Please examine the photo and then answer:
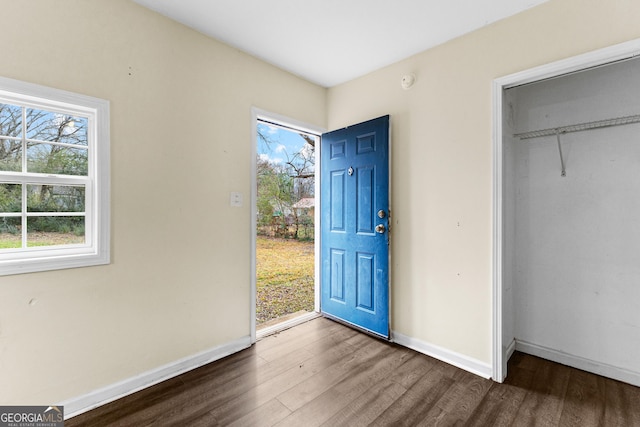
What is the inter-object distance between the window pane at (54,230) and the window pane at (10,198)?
0.09m

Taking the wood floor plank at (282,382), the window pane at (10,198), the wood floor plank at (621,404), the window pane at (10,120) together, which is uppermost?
the window pane at (10,120)

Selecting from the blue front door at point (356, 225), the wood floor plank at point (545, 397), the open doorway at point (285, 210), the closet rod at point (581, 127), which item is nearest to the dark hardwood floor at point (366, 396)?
the wood floor plank at point (545, 397)

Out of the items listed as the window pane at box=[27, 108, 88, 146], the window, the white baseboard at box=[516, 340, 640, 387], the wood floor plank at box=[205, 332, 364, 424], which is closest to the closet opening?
the white baseboard at box=[516, 340, 640, 387]

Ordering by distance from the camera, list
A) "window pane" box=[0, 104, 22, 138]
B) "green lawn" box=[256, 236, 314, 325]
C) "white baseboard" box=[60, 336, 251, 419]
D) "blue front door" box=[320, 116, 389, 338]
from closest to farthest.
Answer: "window pane" box=[0, 104, 22, 138] < "white baseboard" box=[60, 336, 251, 419] < "blue front door" box=[320, 116, 389, 338] < "green lawn" box=[256, 236, 314, 325]

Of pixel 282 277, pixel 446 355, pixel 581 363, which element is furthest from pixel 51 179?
pixel 581 363

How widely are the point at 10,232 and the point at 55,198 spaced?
0.26 meters

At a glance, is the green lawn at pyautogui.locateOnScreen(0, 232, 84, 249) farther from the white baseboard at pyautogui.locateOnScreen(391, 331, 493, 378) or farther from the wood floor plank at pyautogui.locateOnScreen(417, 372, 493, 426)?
the white baseboard at pyautogui.locateOnScreen(391, 331, 493, 378)

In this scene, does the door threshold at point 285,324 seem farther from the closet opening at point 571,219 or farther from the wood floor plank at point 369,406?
the closet opening at point 571,219

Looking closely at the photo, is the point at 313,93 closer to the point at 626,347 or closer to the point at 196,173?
the point at 196,173

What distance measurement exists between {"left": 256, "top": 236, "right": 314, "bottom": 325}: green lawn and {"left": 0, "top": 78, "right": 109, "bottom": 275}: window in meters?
2.02

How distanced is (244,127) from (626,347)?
10.5ft

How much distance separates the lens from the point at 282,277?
443 centimetres

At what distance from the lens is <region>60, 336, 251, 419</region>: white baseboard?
1.64m

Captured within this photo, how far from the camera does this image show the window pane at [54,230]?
1.61m
